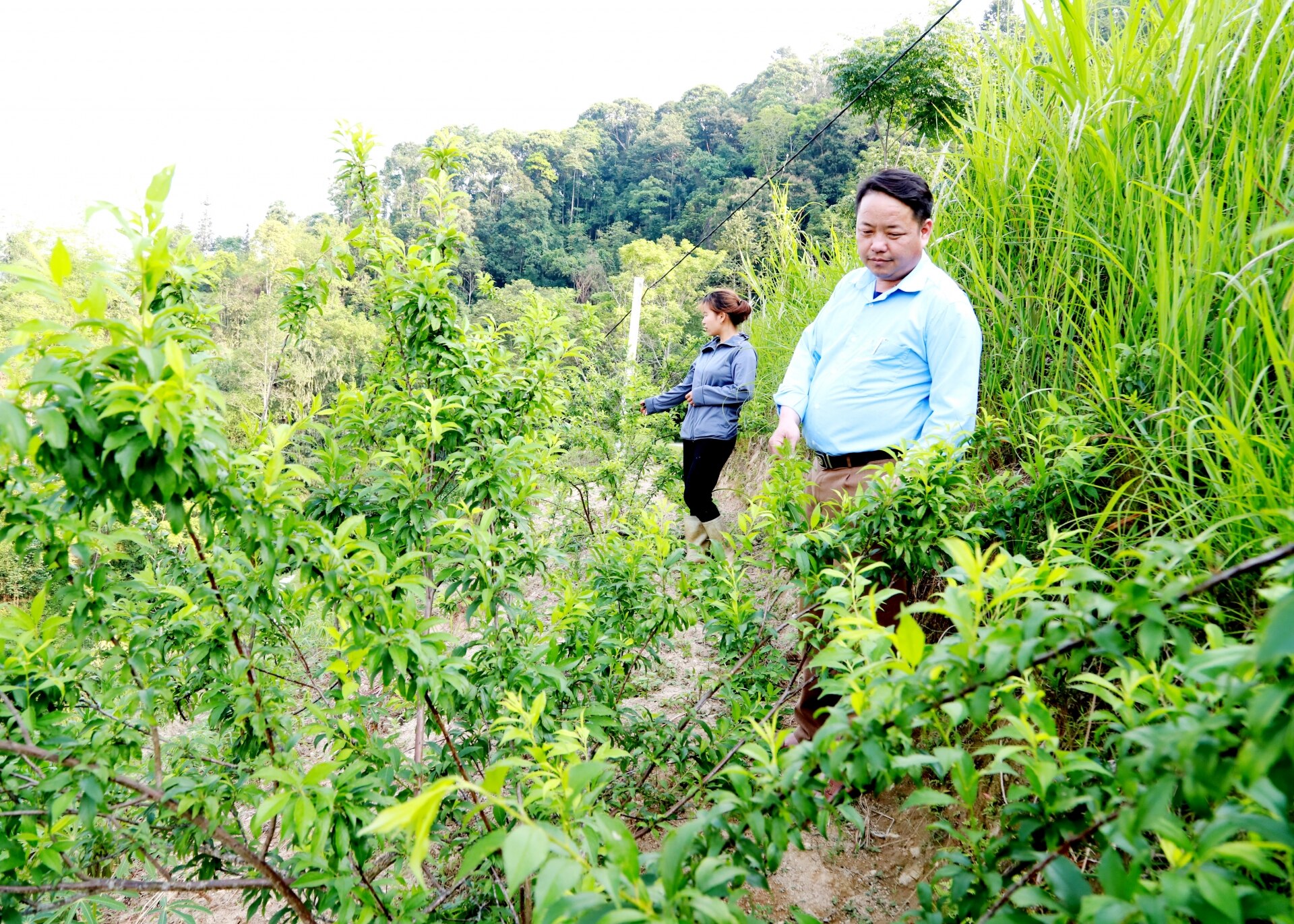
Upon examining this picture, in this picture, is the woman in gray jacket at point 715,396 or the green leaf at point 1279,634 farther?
the woman in gray jacket at point 715,396

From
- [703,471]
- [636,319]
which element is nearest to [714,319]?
[703,471]

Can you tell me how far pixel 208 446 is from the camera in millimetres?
1072

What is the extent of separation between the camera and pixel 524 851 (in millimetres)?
675

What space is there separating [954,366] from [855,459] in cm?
43

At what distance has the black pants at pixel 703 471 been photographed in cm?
464

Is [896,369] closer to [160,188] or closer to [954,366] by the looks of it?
→ [954,366]

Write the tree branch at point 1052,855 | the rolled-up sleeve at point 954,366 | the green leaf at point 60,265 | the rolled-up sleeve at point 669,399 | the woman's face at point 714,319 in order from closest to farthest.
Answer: the tree branch at point 1052,855 < the green leaf at point 60,265 < the rolled-up sleeve at point 954,366 < the woman's face at point 714,319 < the rolled-up sleeve at point 669,399

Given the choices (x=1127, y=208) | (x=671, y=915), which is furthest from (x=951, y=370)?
(x=671, y=915)

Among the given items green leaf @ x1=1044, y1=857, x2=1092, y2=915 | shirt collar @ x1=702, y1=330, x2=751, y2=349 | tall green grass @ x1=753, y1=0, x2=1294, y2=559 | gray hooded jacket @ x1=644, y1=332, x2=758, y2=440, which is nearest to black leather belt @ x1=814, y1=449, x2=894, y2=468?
tall green grass @ x1=753, y1=0, x2=1294, y2=559

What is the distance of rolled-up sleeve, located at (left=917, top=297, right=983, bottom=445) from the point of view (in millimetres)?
2061

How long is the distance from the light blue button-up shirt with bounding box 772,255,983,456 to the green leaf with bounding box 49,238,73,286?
1.79 meters

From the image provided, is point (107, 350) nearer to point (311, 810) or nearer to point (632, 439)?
point (311, 810)

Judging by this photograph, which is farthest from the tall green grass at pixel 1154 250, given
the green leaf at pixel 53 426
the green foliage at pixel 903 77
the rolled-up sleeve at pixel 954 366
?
the green foliage at pixel 903 77

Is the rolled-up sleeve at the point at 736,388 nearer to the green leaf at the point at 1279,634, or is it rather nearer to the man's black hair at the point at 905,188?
the man's black hair at the point at 905,188
